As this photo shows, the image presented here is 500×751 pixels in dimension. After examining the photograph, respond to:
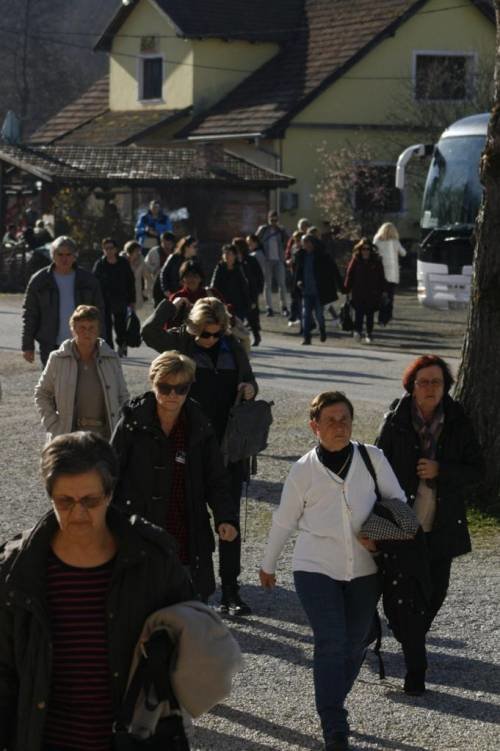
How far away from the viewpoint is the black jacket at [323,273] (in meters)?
23.5

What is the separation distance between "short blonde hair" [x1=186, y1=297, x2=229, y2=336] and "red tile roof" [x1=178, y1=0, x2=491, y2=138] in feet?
106

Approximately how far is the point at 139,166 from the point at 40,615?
1326 inches

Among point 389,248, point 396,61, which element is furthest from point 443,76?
point 389,248

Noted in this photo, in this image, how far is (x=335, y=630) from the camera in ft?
21.1

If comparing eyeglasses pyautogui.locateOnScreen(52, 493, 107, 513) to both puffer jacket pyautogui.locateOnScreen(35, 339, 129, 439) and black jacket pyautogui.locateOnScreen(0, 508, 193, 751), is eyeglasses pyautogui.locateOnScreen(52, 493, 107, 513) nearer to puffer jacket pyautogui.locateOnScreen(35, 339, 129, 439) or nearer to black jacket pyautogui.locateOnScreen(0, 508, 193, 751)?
black jacket pyautogui.locateOnScreen(0, 508, 193, 751)

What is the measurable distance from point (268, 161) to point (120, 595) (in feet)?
126

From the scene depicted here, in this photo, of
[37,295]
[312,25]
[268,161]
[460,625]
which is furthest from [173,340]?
[312,25]

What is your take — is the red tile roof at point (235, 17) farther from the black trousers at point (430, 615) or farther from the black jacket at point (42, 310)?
the black trousers at point (430, 615)

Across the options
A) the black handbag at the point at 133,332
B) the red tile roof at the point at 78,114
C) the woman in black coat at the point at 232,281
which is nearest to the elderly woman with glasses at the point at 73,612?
the black handbag at the point at 133,332

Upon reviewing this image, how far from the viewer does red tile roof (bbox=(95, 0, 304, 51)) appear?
4425 cm

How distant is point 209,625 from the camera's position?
4.27 m

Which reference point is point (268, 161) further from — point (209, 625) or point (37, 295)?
point (209, 625)

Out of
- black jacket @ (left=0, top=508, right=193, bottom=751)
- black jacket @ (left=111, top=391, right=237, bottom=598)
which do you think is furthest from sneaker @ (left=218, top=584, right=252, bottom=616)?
black jacket @ (left=0, top=508, right=193, bottom=751)

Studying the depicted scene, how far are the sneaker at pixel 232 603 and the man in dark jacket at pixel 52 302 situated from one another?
4697 millimetres
